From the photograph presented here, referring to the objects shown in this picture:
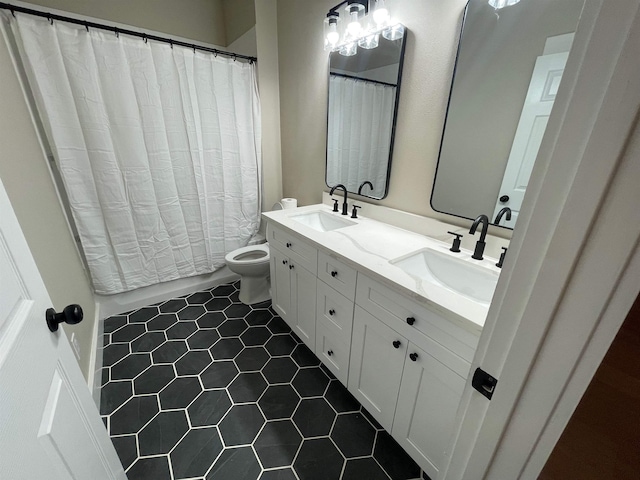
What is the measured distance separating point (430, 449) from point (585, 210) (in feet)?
3.58

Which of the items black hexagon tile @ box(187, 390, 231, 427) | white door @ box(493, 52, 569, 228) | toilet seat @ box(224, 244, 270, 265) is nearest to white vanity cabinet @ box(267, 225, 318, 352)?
toilet seat @ box(224, 244, 270, 265)

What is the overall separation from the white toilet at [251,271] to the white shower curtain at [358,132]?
845 millimetres

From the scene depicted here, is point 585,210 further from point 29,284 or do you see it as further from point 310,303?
point 310,303

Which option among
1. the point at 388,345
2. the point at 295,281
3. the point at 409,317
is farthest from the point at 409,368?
the point at 295,281

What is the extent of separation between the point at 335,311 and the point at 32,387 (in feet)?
3.49

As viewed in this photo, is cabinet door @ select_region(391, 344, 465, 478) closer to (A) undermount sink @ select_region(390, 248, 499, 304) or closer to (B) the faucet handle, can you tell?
(A) undermount sink @ select_region(390, 248, 499, 304)

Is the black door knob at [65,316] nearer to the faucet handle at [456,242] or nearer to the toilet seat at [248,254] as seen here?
the faucet handle at [456,242]

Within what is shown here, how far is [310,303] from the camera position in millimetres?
1559

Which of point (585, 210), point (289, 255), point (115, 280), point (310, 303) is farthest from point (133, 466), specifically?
point (585, 210)

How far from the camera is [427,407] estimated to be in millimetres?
994

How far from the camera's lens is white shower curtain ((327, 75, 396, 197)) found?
1571 millimetres

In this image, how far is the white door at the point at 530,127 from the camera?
965mm

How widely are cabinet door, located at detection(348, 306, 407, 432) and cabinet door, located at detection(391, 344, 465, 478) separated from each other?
0.04 metres

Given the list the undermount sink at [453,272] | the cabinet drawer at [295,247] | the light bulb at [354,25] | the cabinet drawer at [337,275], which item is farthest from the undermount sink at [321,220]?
the light bulb at [354,25]
